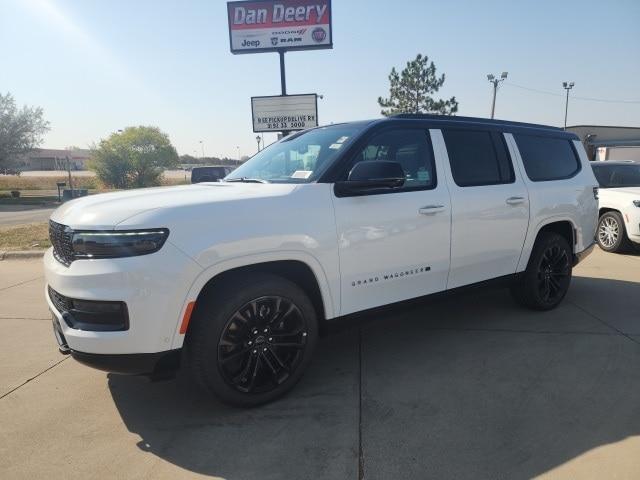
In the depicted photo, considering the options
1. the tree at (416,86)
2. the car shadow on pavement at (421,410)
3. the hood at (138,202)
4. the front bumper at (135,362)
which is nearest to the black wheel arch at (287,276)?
the front bumper at (135,362)

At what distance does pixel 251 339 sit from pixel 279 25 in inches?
502

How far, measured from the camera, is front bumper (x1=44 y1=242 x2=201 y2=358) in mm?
2344

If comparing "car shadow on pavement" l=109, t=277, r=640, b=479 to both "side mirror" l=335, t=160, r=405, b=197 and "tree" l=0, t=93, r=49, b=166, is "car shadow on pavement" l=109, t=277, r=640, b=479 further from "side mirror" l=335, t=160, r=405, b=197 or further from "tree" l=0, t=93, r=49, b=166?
"tree" l=0, t=93, r=49, b=166

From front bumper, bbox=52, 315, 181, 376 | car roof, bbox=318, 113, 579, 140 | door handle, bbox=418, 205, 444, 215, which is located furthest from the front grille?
door handle, bbox=418, 205, 444, 215

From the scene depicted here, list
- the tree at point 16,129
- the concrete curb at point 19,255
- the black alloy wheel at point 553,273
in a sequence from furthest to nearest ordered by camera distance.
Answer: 1. the tree at point 16,129
2. the concrete curb at point 19,255
3. the black alloy wheel at point 553,273

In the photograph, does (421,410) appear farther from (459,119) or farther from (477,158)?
(459,119)

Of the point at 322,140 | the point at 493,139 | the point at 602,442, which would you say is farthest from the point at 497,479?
the point at 493,139

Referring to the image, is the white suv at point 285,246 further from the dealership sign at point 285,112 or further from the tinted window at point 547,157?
the dealership sign at point 285,112

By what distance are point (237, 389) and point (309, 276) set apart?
85 centimetres

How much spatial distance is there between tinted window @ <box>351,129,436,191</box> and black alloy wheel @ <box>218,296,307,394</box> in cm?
131

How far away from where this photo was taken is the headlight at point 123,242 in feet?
7.77

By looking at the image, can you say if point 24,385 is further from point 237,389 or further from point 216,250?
point 216,250

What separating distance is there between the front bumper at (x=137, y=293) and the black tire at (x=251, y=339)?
21cm

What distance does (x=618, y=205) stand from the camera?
25.3 feet
